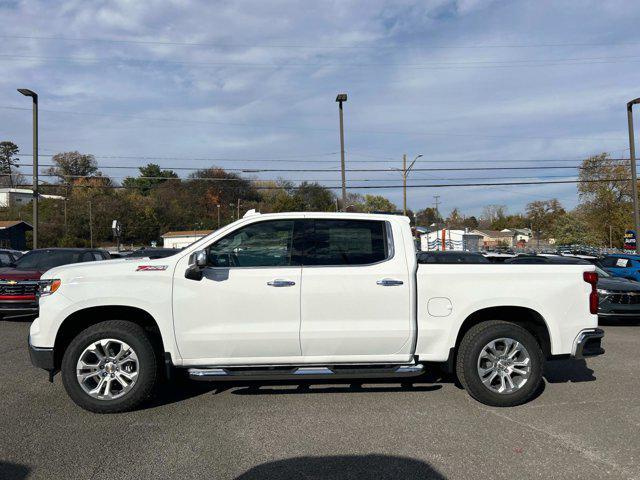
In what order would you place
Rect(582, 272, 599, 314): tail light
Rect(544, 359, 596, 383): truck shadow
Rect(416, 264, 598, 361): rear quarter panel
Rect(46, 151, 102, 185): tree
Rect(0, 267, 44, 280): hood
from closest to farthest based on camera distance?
Rect(416, 264, 598, 361): rear quarter panel, Rect(582, 272, 599, 314): tail light, Rect(544, 359, 596, 383): truck shadow, Rect(0, 267, 44, 280): hood, Rect(46, 151, 102, 185): tree

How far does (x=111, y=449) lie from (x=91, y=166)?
8956 cm

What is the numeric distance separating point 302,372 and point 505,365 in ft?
6.76

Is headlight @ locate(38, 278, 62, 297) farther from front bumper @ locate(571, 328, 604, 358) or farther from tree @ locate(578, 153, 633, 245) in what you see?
tree @ locate(578, 153, 633, 245)

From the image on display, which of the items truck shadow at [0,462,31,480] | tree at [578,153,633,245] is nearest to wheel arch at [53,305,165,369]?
truck shadow at [0,462,31,480]

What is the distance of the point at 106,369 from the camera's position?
16.4 ft

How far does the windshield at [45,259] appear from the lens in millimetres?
11867

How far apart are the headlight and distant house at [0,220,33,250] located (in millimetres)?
56210

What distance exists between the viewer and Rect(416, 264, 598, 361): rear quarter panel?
5.18 metres

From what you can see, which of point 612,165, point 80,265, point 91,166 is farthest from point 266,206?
point 80,265

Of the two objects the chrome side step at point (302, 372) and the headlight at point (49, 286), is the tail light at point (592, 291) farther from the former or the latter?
the headlight at point (49, 286)

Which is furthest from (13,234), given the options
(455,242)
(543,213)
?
(543,213)

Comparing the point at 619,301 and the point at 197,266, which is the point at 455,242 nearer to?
the point at 619,301

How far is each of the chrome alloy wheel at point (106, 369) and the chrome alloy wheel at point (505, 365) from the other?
3436 mm

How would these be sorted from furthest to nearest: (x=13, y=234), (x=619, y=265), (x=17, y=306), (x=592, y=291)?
1. (x=13, y=234)
2. (x=619, y=265)
3. (x=17, y=306)
4. (x=592, y=291)
